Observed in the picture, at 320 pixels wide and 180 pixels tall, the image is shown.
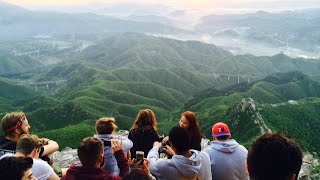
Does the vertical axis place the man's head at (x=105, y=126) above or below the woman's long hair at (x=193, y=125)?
above

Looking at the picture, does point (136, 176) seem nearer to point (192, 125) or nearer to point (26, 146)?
point (26, 146)

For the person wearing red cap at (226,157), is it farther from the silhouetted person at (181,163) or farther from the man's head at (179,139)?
the man's head at (179,139)

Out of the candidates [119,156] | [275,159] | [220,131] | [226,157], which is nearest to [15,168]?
[119,156]

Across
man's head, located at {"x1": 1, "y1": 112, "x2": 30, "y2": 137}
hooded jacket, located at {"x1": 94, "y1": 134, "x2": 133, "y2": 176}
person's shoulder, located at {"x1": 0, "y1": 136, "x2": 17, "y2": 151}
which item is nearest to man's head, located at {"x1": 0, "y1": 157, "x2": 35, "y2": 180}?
man's head, located at {"x1": 1, "y1": 112, "x2": 30, "y2": 137}

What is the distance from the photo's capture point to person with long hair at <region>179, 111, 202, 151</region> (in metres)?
13.6

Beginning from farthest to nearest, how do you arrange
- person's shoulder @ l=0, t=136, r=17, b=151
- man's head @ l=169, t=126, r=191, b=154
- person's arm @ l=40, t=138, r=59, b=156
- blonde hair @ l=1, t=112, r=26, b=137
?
1. person's arm @ l=40, t=138, r=59, b=156
2. person's shoulder @ l=0, t=136, r=17, b=151
3. blonde hair @ l=1, t=112, r=26, b=137
4. man's head @ l=169, t=126, r=191, b=154

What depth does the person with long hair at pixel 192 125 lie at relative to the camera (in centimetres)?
1365

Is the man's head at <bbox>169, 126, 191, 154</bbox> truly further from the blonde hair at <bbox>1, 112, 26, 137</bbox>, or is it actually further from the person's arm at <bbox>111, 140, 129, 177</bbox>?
the blonde hair at <bbox>1, 112, 26, 137</bbox>

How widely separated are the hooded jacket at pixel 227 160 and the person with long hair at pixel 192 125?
1799 millimetres

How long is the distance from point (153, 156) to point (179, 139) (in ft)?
4.75

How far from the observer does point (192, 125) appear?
13.7m

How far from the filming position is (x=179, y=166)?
10.2m

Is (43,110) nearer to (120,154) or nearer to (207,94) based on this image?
(207,94)

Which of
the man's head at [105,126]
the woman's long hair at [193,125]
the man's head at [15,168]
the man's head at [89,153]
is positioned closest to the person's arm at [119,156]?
the man's head at [105,126]
